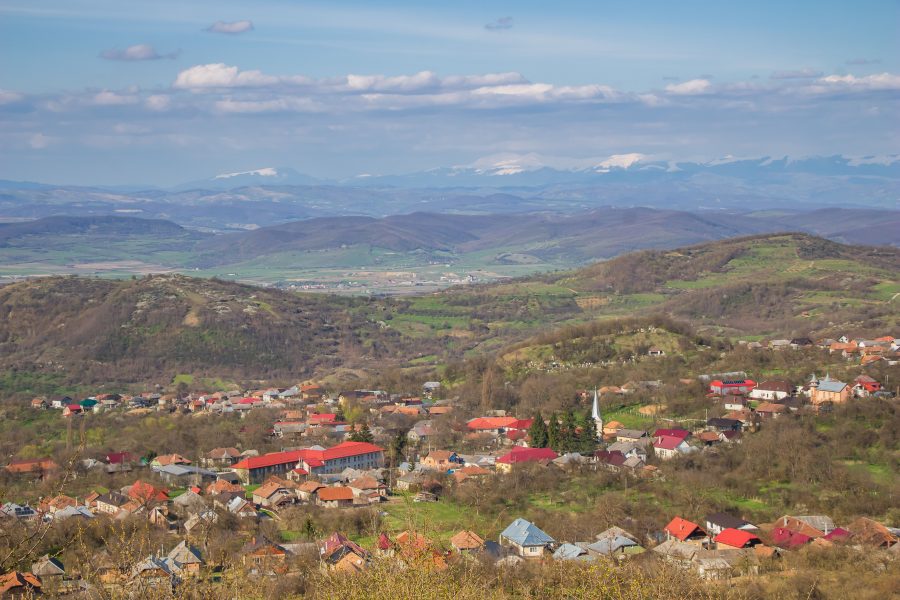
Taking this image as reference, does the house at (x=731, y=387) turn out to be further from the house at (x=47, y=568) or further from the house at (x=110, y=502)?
the house at (x=47, y=568)

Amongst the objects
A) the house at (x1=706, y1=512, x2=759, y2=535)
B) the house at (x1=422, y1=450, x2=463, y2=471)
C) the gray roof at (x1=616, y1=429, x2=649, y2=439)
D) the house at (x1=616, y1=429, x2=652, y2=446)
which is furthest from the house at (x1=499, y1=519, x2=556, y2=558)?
the gray roof at (x1=616, y1=429, x2=649, y2=439)

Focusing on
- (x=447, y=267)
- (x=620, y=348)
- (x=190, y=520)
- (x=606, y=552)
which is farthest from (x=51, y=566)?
(x=447, y=267)

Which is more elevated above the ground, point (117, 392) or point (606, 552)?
point (606, 552)

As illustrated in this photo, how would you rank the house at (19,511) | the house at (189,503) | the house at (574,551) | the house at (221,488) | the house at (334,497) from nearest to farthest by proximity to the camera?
the house at (574,551), the house at (19,511), the house at (189,503), the house at (334,497), the house at (221,488)

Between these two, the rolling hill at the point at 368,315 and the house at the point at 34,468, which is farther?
the rolling hill at the point at 368,315

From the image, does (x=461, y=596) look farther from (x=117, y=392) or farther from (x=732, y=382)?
(x=117, y=392)

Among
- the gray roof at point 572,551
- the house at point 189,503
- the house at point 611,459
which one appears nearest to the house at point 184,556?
the house at point 189,503

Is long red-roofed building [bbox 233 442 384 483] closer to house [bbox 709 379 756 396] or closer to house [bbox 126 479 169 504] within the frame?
house [bbox 126 479 169 504]
